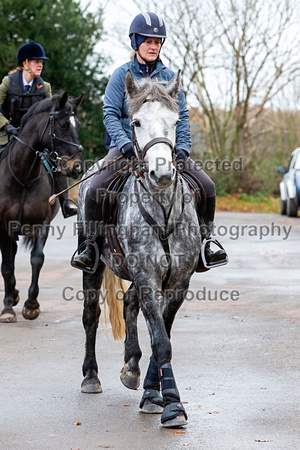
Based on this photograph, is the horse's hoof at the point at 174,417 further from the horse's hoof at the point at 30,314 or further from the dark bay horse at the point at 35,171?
the dark bay horse at the point at 35,171

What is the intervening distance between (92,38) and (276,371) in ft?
95.3

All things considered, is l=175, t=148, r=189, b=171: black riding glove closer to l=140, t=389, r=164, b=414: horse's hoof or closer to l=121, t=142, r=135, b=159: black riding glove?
l=121, t=142, r=135, b=159: black riding glove

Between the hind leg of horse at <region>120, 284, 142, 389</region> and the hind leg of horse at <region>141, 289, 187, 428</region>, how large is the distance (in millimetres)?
645

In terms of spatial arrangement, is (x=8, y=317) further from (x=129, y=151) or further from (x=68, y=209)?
(x=129, y=151)

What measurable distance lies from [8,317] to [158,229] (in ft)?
13.6

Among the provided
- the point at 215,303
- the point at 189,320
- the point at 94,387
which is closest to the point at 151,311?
the point at 94,387

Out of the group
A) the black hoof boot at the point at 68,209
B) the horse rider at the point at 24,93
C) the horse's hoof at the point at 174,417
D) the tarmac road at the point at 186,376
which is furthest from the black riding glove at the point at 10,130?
the horse's hoof at the point at 174,417

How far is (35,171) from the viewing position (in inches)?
375

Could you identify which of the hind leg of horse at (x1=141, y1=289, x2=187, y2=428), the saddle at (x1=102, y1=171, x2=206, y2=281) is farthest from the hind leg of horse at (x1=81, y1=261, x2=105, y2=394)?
the hind leg of horse at (x1=141, y1=289, x2=187, y2=428)

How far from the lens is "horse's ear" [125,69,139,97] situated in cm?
528

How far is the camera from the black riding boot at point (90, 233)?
6043 mm

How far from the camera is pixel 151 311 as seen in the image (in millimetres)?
5117

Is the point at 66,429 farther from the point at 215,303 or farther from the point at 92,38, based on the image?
the point at 92,38

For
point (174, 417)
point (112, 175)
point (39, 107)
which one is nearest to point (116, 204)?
point (112, 175)
